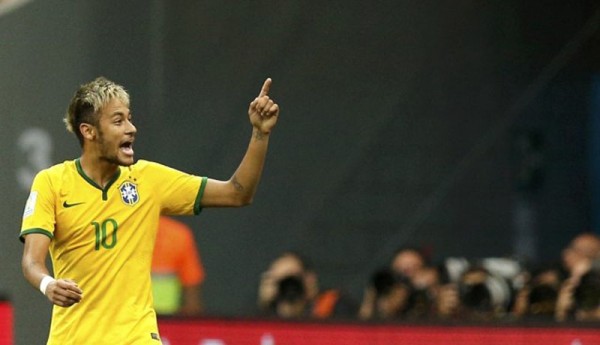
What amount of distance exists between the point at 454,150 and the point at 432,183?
37 centimetres

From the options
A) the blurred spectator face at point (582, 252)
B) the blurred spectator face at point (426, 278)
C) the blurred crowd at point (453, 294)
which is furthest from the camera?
the blurred spectator face at point (582, 252)

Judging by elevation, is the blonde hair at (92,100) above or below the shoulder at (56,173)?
above

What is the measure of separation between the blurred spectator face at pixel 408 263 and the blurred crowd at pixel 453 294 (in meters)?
0.01

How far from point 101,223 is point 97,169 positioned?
245 mm

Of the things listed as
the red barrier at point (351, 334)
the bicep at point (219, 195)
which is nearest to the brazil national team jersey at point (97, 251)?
the bicep at point (219, 195)

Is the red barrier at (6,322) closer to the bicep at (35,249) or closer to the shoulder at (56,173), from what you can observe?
the shoulder at (56,173)

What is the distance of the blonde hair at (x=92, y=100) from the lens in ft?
23.7

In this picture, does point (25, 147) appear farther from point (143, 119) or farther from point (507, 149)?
point (507, 149)

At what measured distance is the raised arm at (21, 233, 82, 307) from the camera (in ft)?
21.5

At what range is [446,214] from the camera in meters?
16.0

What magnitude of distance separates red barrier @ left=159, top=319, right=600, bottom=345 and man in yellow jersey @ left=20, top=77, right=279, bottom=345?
8.60 ft

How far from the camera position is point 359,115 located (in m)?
15.5

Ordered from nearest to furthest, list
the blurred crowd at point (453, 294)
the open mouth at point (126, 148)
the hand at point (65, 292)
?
the hand at point (65, 292)
the open mouth at point (126, 148)
the blurred crowd at point (453, 294)

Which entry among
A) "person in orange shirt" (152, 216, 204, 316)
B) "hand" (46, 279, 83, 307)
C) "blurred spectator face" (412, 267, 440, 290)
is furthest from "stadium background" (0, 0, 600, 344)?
"hand" (46, 279, 83, 307)
